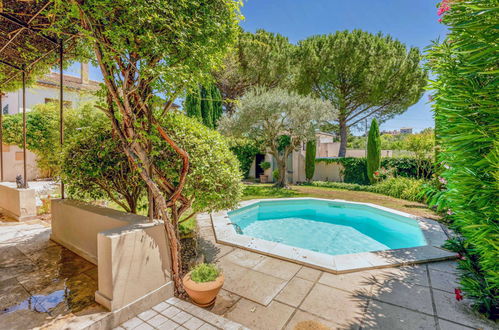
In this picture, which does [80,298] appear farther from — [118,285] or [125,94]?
[125,94]

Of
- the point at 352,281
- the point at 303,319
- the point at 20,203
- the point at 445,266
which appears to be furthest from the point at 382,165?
the point at 20,203

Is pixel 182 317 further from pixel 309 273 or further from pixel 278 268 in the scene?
pixel 309 273

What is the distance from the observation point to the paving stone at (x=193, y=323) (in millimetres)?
2543

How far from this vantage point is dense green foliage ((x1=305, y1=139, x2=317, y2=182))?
1717cm

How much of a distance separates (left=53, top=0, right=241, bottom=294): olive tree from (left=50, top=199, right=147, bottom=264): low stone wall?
2.18 ft

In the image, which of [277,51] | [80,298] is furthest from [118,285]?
[277,51]

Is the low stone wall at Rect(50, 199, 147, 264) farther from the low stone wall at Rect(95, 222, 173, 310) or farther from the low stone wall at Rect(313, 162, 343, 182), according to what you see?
the low stone wall at Rect(313, 162, 343, 182)

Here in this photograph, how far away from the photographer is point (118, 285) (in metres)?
2.57

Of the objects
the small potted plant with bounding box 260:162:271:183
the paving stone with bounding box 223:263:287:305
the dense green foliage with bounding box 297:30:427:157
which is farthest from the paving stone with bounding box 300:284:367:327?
the dense green foliage with bounding box 297:30:427:157

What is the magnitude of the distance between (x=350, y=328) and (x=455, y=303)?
1.68 m

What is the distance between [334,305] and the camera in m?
3.18

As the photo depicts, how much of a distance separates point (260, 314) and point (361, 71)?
63.8 feet

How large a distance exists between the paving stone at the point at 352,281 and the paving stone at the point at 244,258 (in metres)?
1.25

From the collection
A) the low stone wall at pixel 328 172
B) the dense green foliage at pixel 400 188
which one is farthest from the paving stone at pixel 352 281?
the low stone wall at pixel 328 172
